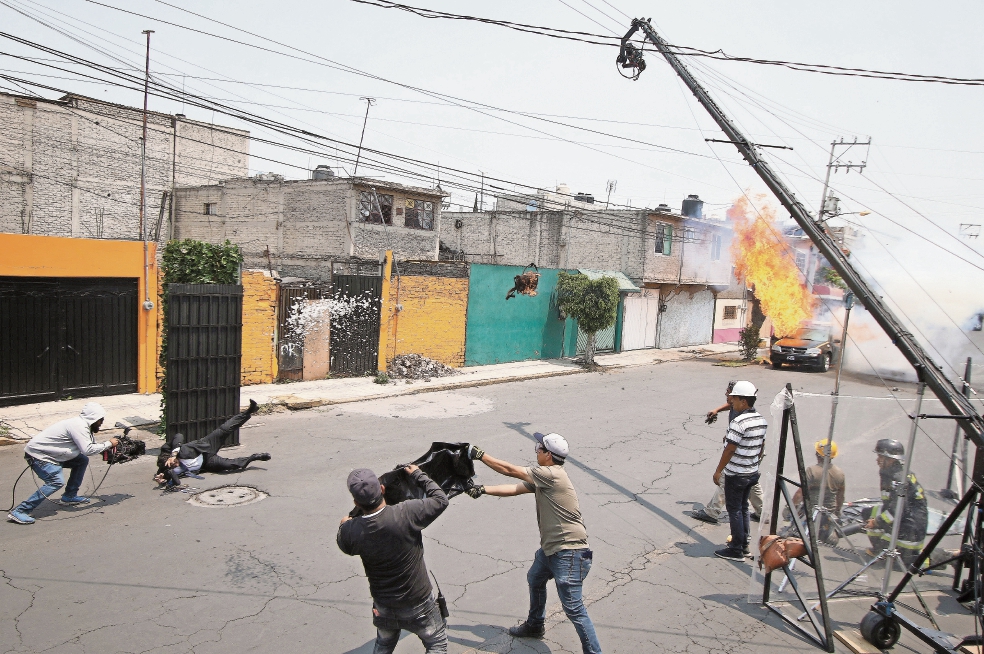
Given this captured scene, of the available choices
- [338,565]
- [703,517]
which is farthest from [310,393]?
[703,517]

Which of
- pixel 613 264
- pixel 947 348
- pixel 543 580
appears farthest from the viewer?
pixel 613 264

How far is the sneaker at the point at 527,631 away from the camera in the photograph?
485 centimetres

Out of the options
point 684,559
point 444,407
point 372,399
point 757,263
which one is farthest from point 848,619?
point 757,263

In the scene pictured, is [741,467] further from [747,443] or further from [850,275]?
[850,275]

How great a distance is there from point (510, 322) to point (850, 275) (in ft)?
50.0

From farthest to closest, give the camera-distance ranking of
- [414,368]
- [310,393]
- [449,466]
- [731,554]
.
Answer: [414,368] → [310,393] → [731,554] → [449,466]

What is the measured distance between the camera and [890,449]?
223 inches

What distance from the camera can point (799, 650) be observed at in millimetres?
4938

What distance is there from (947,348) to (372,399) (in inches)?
790

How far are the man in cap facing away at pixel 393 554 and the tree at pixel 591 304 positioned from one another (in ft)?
57.5

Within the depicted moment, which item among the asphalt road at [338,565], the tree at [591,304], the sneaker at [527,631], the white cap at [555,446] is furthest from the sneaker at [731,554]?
the tree at [591,304]

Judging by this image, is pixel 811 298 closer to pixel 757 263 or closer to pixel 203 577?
pixel 757 263

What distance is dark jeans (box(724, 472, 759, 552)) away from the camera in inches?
252

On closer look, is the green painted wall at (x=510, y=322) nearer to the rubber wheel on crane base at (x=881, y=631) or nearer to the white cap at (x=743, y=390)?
the white cap at (x=743, y=390)
